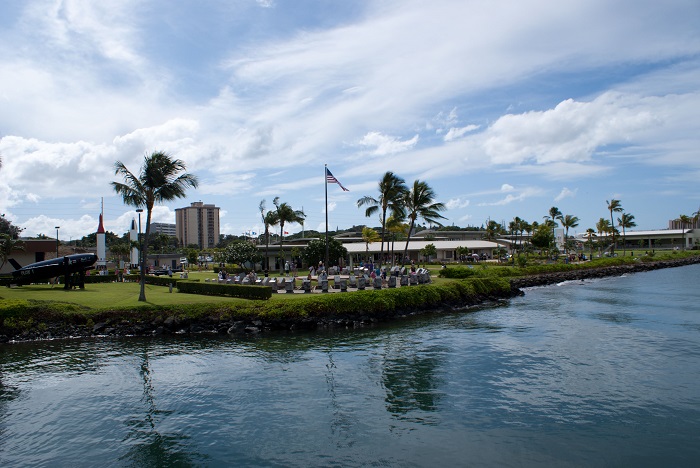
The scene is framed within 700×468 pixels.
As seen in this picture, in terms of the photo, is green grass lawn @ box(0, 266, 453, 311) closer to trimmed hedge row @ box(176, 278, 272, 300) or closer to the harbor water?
trimmed hedge row @ box(176, 278, 272, 300)

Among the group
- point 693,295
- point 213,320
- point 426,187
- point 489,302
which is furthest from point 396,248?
point 213,320

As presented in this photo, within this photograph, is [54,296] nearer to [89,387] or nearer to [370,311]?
[89,387]

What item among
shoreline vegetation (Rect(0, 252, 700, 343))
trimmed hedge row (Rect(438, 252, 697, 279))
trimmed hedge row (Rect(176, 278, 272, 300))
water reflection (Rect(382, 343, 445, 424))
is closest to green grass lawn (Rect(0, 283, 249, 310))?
shoreline vegetation (Rect(0, 252, 700, 343))

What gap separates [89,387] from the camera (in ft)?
56.7

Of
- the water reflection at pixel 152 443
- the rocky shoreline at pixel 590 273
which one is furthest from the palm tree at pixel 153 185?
the rocky shoreline at pixel 590 273

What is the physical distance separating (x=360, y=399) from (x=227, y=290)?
64.8ft

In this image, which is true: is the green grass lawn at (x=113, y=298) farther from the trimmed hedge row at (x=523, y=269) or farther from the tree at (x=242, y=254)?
the tree at (x=242, y=254)

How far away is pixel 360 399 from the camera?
616 inches

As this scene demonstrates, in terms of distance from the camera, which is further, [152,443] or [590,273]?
[590,273]

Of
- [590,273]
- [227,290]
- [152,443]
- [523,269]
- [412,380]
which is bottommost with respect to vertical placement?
[152,443]

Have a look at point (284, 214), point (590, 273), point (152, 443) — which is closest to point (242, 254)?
point (284, 214)

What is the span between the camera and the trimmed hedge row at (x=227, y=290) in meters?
31.0

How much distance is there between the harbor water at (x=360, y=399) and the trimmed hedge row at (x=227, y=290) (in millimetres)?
5065

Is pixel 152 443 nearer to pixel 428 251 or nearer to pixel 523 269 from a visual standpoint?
pixel 523 269
